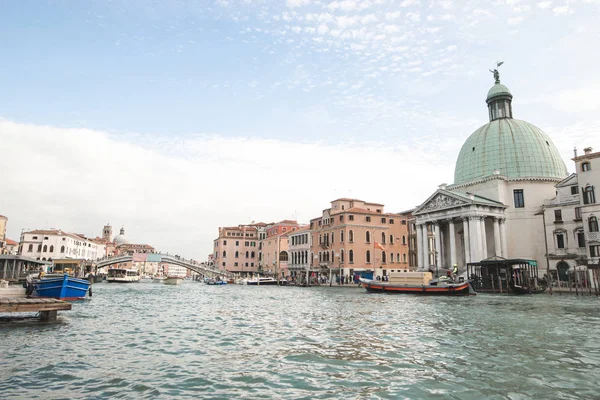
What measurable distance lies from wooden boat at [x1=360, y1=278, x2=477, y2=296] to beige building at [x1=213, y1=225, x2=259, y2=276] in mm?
43618

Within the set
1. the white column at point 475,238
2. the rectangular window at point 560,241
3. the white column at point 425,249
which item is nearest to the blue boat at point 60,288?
the white column at point 475,238

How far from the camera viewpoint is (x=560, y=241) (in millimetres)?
38094

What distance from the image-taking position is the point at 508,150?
150 ft

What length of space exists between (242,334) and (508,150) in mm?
42413

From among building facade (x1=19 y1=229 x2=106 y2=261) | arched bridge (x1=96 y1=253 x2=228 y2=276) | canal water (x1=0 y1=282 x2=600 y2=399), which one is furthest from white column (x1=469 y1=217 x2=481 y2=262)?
building facade (x1=19 y1=229 x2=106 y2=261)

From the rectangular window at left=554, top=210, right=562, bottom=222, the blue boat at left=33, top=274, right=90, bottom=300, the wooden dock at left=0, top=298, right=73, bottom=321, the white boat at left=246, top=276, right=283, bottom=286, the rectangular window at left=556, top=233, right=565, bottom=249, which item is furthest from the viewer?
the white boat at left=246, top=276, right=283, bottom=286

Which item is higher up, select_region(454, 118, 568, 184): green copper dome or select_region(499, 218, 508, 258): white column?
select_region(454, 118, 568, 184): green copper dome

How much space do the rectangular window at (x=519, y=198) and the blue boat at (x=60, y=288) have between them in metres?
40.4

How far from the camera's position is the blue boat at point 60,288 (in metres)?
19.6

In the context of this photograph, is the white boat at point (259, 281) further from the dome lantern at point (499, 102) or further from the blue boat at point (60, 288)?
the blue boat at point (60, 288)

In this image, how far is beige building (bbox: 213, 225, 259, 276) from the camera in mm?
76688

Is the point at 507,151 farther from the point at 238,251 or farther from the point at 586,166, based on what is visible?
the point at 238,251

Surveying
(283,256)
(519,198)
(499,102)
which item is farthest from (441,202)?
(283,256)

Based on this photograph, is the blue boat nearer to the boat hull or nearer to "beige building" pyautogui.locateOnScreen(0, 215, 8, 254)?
the boat hull
